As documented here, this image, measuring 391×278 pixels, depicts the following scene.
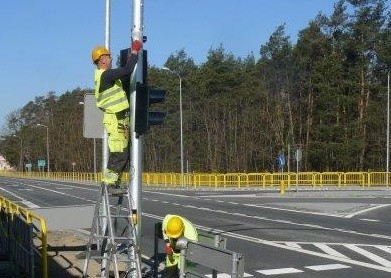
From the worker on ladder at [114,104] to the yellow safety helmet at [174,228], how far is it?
1.12 metres

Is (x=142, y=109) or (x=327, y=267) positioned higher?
(x=142, y=109)

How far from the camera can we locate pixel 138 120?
8.55 metres

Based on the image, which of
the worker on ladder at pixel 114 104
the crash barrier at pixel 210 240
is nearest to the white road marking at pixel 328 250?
the crash barrier at pixel 210 240

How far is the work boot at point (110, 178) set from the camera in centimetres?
833

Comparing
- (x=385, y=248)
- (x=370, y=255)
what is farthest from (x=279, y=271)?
(x=385, y=248)

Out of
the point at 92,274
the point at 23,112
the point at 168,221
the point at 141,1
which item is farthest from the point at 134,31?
the point at 23,112

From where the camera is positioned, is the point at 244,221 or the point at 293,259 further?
the point at 244,221

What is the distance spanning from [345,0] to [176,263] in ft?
215

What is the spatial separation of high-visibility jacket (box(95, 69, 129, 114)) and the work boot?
2.51 ft

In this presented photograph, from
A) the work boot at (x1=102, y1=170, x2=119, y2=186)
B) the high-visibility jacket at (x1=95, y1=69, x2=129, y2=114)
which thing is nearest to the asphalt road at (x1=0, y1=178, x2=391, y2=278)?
the work boot at (x1=102, y1=170, x2=119, y2=186)

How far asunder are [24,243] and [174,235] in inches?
127

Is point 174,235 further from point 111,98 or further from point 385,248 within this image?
point 385,248

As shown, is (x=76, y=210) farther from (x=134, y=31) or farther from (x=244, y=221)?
(x=244, y=221)

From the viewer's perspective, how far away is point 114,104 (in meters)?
8.43
